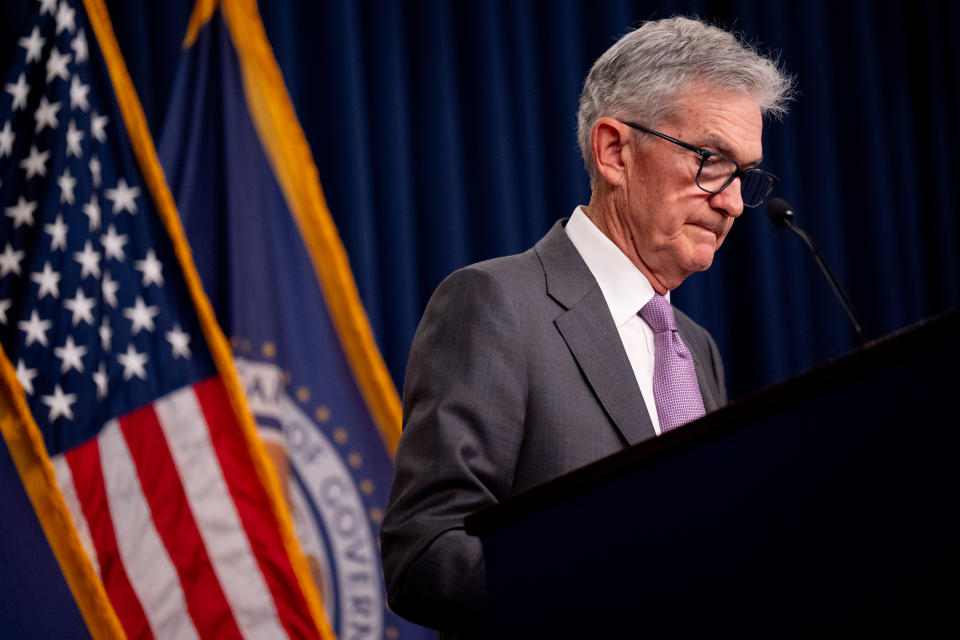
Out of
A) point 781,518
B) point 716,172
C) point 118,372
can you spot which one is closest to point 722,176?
point 716,172

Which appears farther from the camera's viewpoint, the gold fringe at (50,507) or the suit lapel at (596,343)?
the gold fringe at (50,507)

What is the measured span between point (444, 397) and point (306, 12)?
211 cm

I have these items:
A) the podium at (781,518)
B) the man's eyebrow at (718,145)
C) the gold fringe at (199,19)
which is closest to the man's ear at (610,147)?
the man's eyebrow at (718,145)

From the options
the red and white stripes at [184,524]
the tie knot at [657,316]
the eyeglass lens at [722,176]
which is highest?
the eyeglass lens at [722,176]

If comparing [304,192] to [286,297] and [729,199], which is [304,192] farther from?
[729,199]

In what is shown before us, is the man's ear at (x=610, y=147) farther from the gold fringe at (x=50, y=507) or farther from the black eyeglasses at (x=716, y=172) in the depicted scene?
the gold fringe at (x=50, y=507)

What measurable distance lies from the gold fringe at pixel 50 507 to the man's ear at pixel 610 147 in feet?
4.96

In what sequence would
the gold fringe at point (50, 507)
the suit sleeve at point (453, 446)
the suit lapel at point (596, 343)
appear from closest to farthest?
the suit sleeve at point (453, 446) → the suit lapel at point (596, 343) → the gold fringe at point (50, 507)

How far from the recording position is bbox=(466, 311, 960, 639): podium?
653 mm

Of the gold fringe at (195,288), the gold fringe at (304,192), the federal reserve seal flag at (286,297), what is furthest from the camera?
the gold fringe at (304,192)

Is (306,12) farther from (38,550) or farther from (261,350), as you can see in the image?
(38,550)

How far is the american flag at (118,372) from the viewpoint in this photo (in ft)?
7.68

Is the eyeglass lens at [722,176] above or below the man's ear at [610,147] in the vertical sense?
below

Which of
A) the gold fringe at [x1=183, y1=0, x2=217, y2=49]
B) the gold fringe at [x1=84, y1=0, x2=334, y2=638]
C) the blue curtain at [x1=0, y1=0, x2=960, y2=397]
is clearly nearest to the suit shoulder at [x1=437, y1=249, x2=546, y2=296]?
the gold fringe at [x1=84, y1=0, x2=334, y2=638]
